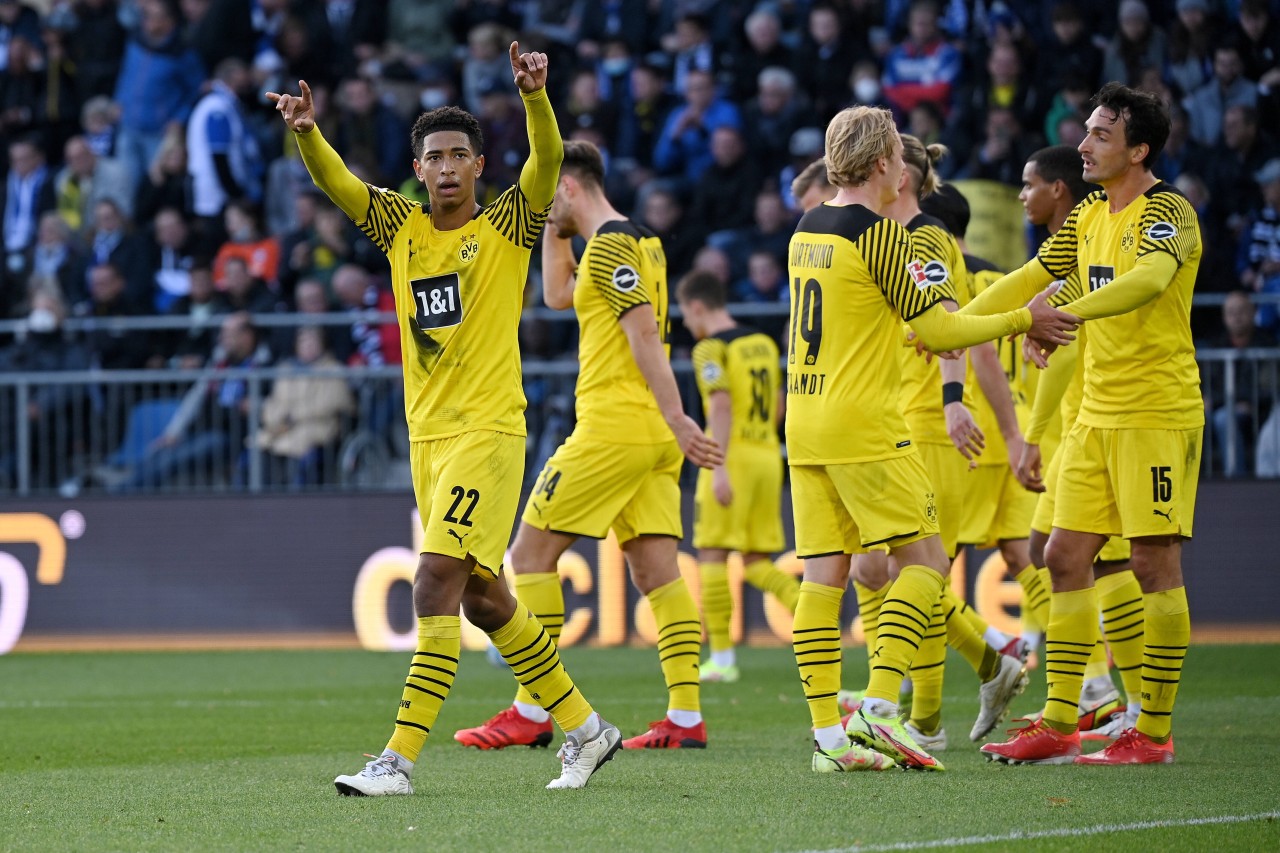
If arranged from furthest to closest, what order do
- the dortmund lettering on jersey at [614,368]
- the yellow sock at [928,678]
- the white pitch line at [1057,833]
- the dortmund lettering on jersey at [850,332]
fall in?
the dortmund lettering on jersey at [614,368] < the yellow sock at [928,678] < the dortmund lettering on jersey at [850,332] < the white pitch line at [1057,833]

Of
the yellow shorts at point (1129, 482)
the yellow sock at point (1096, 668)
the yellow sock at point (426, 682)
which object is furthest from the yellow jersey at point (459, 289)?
the yellow sock at point (1096, 668)

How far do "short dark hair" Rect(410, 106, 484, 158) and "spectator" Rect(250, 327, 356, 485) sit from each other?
851cm

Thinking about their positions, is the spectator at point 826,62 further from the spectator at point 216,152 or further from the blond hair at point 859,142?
the blond hair at point 859,142

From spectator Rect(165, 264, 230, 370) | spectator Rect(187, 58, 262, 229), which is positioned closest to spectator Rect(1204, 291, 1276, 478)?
spectator Rect(165, 264, 230, 370)

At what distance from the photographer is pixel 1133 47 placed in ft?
51.3

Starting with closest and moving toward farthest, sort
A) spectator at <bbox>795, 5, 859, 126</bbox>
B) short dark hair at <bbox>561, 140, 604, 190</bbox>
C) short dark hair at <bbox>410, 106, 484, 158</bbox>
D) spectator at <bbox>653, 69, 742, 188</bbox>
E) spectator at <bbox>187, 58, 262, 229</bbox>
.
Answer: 1. short dark hair at <bbox>410, 106, 484, 158</bbox>
2. short dark hair at <bbox>561, 140, 604, 190</bbox>
3. spectator at <bbox>795, 5, 859, 126</bbox>
4. spectator at <bbox>653, 69, 742, 188</bbox>
5. spectator at <bbox>187, 58, 262, 229</bbox>

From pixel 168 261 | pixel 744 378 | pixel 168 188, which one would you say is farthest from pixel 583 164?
pixel 168 188

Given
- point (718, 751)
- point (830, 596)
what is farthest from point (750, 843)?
point (718, 751)

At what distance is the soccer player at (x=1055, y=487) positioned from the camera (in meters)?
7.83

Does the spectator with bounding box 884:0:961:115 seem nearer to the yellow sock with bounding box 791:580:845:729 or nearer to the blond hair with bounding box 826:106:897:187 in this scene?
the blond hair with bounding box 826:106:897:187

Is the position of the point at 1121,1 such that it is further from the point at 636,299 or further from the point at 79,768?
the point at 79,768

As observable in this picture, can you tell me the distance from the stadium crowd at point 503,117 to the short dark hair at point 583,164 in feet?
22.4

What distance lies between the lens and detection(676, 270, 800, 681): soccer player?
1193 cm

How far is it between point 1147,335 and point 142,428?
10183 millimetres
